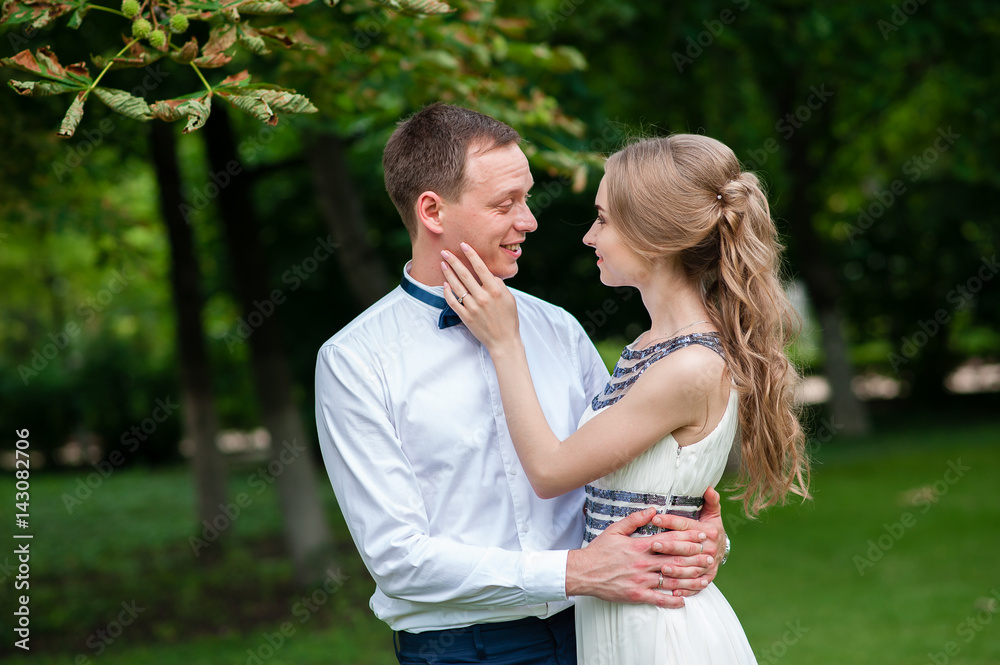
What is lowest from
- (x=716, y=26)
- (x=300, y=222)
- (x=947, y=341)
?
(x=947, y=341)

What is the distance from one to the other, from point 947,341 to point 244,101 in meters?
19.1

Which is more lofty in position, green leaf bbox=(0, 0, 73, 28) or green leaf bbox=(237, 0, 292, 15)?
green leaf bbox=(237, 0, 292, 15)

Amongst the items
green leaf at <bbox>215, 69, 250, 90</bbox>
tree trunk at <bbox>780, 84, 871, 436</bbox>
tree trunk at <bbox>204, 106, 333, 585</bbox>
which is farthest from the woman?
tree trunk at <bbox>780, 84, 871, 436</bbox>

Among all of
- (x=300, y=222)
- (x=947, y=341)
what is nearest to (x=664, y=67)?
(x=300, y=222)

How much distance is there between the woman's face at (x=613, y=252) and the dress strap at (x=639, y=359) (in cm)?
19

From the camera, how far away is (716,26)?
262 inches

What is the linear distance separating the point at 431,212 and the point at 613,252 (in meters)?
0.49

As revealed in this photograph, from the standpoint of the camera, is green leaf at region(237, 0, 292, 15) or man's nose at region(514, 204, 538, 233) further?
man's nose at region(514, 204, 538, 233)

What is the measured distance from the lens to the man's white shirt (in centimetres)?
212

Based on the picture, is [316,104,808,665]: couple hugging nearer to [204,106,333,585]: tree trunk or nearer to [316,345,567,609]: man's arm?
[316,345,567,609]: man's arm

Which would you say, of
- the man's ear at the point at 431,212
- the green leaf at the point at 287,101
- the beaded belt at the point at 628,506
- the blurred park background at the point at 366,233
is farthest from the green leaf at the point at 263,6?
the beaded belt at the point at 628,506

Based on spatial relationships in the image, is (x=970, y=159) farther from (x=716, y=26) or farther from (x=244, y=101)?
(x=244, y=101)

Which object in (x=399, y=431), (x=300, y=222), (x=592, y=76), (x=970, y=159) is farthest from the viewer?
(x=300, y=222)

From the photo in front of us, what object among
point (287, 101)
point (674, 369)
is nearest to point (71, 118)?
point (287, 101)
